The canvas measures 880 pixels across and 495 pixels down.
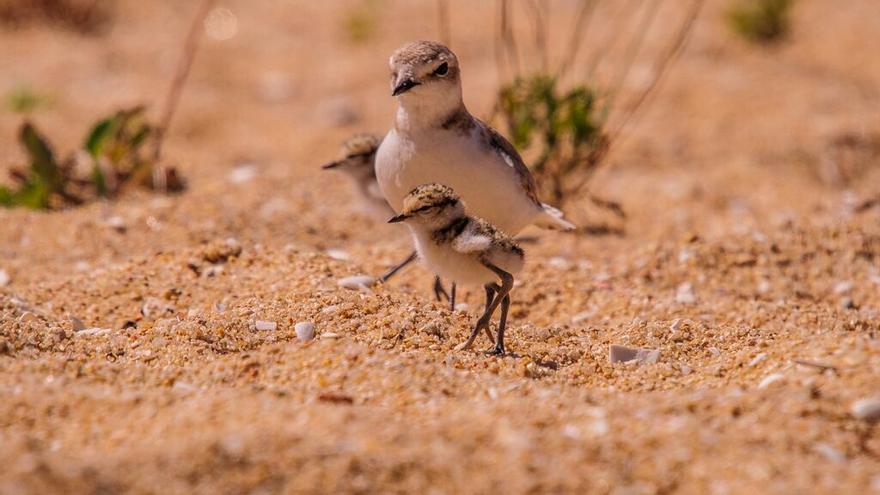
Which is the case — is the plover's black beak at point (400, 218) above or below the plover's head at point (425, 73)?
below

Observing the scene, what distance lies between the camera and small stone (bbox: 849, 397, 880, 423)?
11.3 feet

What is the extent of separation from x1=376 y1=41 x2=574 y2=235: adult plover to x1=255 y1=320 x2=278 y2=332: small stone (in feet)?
2.88

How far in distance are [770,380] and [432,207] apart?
138 centimetres

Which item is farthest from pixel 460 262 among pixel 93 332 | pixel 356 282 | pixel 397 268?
pixel 93 332

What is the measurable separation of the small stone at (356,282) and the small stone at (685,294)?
1.52 metres

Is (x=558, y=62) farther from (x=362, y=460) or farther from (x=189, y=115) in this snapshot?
(x=362, y=460)

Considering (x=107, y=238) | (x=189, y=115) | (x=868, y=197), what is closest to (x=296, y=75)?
(x=189, y=115)

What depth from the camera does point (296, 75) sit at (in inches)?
414

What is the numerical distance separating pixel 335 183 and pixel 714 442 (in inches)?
191

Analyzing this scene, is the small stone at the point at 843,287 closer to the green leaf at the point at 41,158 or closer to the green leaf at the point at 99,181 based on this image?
the green leaf at the point at 99,181

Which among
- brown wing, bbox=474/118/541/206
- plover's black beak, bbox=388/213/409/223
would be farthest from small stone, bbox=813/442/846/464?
brown wing, bbox=474/118/541/206

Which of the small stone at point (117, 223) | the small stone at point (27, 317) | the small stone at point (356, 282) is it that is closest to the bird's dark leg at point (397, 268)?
the small stone at point (356, 282)

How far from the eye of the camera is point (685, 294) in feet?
18.2

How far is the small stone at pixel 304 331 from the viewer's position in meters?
4.26
